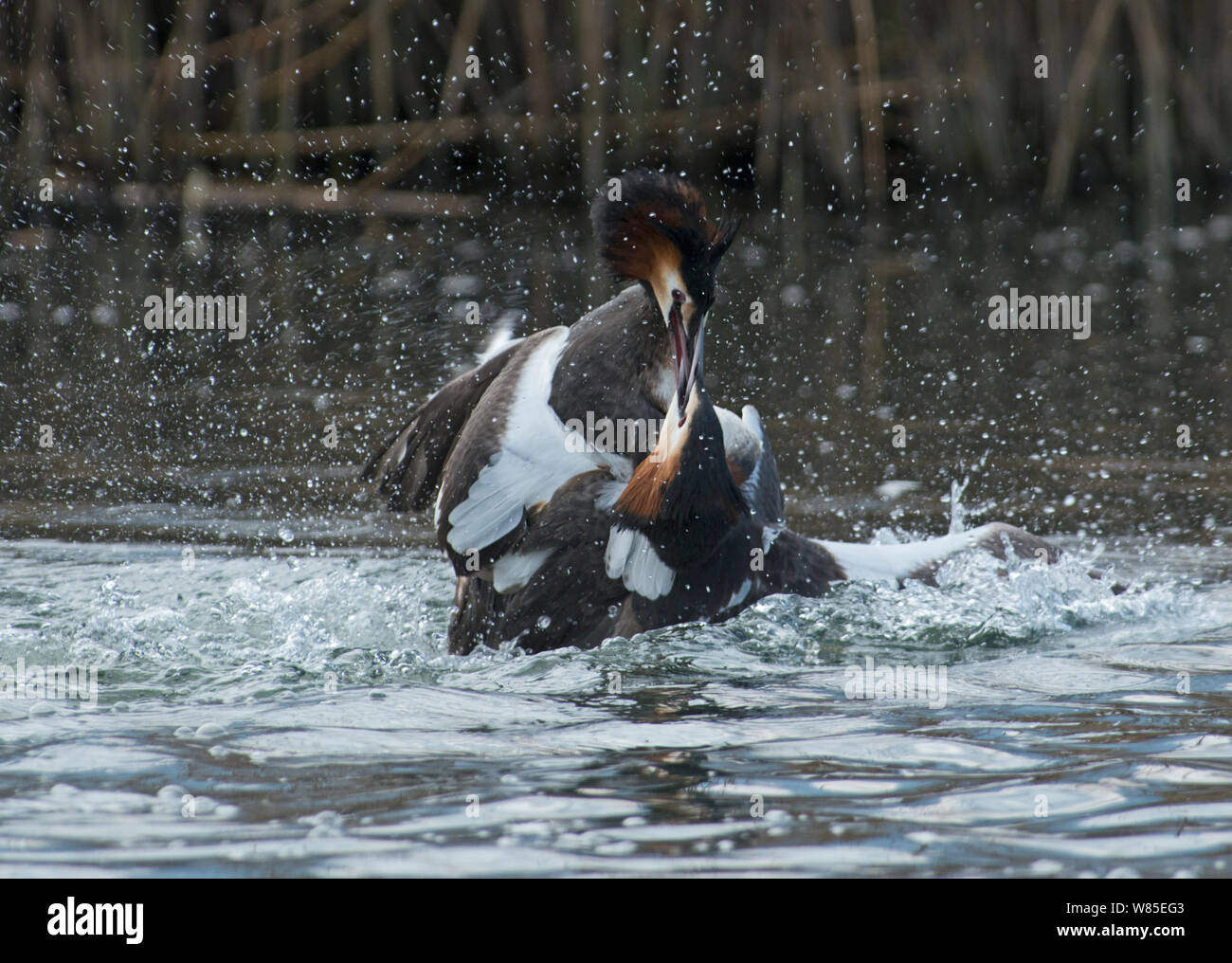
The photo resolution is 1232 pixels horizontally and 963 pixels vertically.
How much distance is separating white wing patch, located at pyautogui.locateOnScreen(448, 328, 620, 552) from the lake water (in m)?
0.43

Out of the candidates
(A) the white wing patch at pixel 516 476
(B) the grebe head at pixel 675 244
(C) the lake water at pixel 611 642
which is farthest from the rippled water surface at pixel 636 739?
(B) the grebe head at pixel 675 244

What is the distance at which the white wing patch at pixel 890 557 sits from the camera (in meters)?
5.30

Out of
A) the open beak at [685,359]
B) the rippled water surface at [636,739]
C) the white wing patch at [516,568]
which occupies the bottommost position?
the rippled water surface at [636,739]

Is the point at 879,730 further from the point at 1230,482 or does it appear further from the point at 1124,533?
the point at 1230,482

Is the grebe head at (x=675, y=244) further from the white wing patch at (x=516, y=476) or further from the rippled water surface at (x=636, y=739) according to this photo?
the rippled water surface at (x=636, y=739)

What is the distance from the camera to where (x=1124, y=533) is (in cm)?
689

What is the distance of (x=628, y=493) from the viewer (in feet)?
16.3

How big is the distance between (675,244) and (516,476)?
87 centimetres

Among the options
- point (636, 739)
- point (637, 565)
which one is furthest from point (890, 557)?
point (636, 739)

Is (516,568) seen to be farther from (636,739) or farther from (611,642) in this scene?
(636,739)

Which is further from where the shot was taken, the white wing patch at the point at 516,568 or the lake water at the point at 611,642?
the white wing patch at the point at 516,568

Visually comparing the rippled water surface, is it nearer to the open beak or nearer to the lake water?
the lake water
